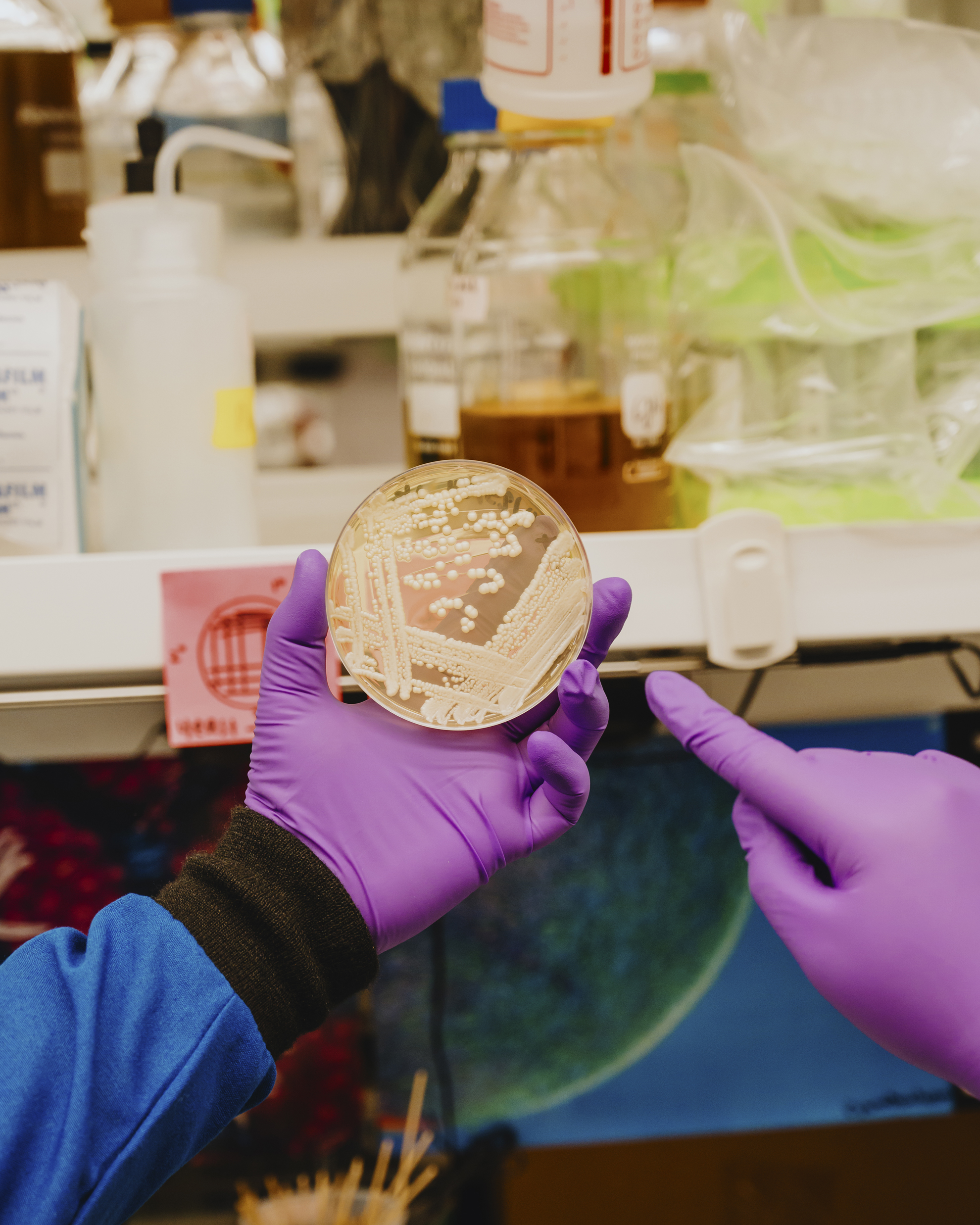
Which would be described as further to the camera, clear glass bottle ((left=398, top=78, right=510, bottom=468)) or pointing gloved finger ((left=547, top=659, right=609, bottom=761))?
clear glass bottle ((left=398, top=78, right=510, bottom=468))

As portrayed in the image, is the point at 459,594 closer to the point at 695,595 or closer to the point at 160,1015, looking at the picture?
the point at 695,595

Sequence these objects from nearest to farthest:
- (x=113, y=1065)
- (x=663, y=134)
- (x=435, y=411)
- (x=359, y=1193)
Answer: (x=113, y=1065) → (x=435, y=411) → (x=663, y=134) → (x=359, y=1193)

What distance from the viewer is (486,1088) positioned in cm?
126

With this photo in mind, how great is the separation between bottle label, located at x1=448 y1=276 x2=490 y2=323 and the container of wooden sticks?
3.21 ft

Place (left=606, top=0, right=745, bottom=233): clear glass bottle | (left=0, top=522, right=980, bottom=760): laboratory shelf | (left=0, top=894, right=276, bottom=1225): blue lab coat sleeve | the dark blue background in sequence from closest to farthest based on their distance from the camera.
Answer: (left=0, top=894, right=276, bottom=1225): blue lab coat sleeve, (left=0, top=522, right=980, bottom=760): laboratory shelf, (left=606, top=0, right=745, bottom=233): clear glass bottle, the dark blue background

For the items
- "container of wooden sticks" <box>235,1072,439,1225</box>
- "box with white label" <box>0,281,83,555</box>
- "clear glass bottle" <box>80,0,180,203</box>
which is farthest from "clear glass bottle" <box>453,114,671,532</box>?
"container of wooden sticks" <box>235,1072,439,1225</box>

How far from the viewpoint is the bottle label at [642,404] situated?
774mm

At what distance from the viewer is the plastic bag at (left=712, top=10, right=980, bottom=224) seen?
0.74 meters

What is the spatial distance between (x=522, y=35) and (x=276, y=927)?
0.67 m

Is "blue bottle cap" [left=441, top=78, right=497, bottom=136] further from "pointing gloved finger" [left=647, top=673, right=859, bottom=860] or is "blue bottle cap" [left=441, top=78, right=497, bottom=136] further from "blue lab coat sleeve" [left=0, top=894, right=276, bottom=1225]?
"blue lab coat sleeve" [left=0, top=894, right=276, bottom=1225]

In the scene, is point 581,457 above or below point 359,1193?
above

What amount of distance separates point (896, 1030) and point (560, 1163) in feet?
2.39

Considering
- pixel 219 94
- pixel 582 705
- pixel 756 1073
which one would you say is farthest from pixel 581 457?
pixel 756 1073

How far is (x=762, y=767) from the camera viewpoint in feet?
2.36
